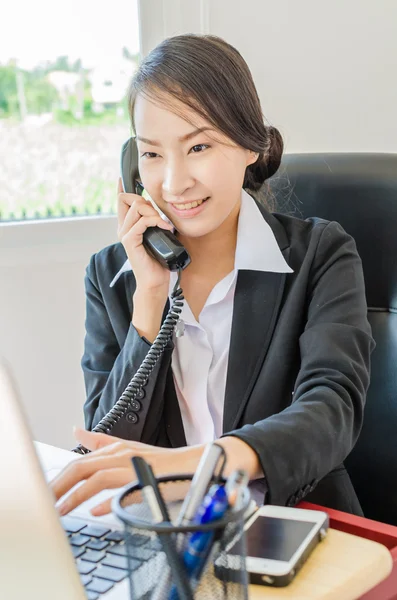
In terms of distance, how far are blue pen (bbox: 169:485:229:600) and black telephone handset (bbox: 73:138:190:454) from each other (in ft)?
2.00

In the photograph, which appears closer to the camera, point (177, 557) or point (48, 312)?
point (177, 557)

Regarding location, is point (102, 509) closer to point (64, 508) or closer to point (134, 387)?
point (64, 508)

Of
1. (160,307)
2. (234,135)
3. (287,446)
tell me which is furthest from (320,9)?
(287,446)

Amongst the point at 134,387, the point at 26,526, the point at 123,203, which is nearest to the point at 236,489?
the point at 26,526

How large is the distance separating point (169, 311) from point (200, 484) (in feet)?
2.42

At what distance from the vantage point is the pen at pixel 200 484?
54cm

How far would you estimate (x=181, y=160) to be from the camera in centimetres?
121

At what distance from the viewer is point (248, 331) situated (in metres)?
1.25

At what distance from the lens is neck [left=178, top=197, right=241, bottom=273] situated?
1.36 metres

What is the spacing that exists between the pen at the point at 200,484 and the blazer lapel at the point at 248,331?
0.63 meters

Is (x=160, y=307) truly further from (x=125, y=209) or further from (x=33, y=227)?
(x=33, y=227)

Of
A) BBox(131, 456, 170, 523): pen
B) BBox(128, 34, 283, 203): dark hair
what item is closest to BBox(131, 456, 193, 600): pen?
BBox(131, 456, 170, 523): pen

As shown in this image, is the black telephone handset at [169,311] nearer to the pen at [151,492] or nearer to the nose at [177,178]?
the nose at [177,178]

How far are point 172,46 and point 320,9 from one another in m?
0.80
